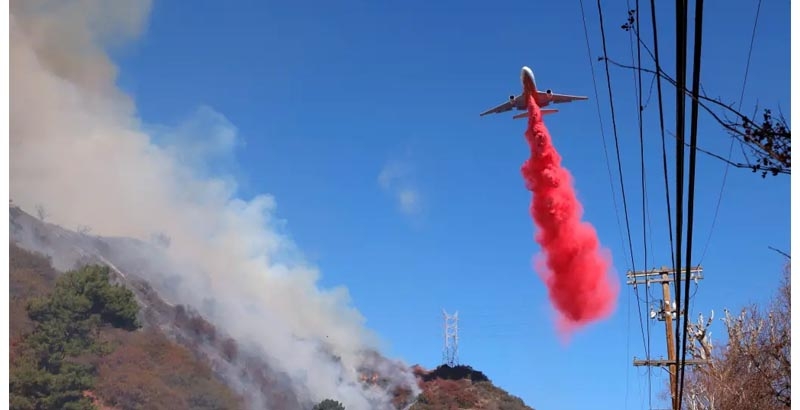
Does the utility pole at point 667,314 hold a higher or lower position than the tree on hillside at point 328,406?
lower

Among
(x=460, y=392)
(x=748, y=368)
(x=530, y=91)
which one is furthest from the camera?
(x=460, y=392)

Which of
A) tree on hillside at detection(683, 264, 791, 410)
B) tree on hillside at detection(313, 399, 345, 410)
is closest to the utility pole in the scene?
tree on hillside at detection(683, 264, 791, 410)

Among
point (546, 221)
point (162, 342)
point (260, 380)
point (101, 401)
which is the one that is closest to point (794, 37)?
point (546, 221)

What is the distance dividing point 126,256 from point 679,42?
130 meters

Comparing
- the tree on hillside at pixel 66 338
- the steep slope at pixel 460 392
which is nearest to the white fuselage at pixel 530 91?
the tree on hillside at pixel 66 338

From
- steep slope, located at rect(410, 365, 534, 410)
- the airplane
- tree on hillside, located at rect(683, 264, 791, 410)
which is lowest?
tree on hillside, located at rect(683, 264, 791, 410)

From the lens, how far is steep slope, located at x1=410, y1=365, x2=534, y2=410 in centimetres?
12075

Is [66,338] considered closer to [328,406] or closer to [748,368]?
[328,406]

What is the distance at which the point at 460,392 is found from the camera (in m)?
125

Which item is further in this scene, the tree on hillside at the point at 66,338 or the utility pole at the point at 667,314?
the tree on hillside at the point at 66,338

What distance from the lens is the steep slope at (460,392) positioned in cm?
12075

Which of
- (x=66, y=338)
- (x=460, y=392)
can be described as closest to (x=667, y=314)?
(x=66, y=338)

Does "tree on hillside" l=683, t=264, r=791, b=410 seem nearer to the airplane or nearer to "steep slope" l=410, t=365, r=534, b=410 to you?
the airplane

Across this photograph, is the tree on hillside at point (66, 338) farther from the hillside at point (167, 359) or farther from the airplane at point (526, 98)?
the airplane at point (526, 98)
